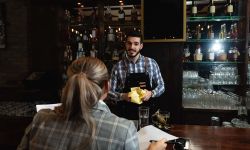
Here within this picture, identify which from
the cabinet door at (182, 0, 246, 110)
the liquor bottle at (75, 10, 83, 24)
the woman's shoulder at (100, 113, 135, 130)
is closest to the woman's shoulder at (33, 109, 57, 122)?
the woman's shoulder at (100, 113, 135, 130)

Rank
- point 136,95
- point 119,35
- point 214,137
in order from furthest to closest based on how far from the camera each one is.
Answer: point 119,35
point 136,95
point 214,137

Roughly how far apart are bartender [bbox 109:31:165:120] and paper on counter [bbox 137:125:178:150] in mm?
1053

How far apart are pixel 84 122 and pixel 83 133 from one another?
4 centimetres

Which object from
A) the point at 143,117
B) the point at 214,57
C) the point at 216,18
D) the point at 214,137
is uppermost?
the point at 216,18

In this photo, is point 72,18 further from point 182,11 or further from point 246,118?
point 246,118

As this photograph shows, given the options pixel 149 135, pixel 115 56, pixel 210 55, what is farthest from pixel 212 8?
pixel 149 135

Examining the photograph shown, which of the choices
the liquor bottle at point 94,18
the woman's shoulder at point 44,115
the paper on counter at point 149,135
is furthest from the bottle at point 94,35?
the woman's shoulder at point 44,115

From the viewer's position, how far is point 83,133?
116cm

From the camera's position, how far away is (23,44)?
5.08 meters

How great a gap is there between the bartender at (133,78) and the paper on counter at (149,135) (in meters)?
1.05

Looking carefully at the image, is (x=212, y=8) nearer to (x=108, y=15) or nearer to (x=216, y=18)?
(x=216, y=18)

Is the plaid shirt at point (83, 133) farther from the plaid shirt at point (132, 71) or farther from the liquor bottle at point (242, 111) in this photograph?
the liquor bottle at point (242, 111)

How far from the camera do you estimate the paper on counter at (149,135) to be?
5.61ft

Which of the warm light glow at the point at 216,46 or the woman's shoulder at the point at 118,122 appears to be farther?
the warm light glow at the point at 216,46
